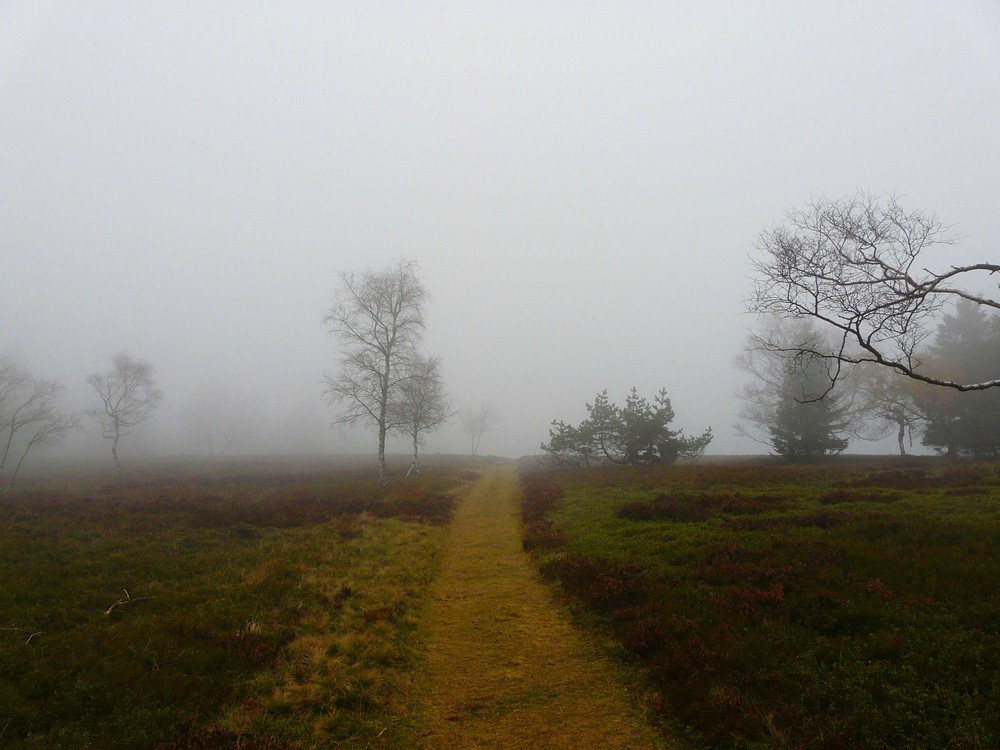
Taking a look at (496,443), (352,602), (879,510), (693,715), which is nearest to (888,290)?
(879,510)

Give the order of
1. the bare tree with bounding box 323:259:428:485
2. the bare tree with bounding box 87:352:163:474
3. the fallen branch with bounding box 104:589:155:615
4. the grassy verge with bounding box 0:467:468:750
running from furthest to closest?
1. the bare tree with bounding box 87:352:163:474
2. the bare tree with bounding box 323:259:428:485
3. the fallen branch with bounding box 104:589:155:615
4. the grassy verge with bounding box 0:467:468:750

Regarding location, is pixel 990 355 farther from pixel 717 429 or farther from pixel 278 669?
pixel 717 429

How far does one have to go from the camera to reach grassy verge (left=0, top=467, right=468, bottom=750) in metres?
5.82

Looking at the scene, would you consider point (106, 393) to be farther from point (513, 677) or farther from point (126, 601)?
point (513, 677)

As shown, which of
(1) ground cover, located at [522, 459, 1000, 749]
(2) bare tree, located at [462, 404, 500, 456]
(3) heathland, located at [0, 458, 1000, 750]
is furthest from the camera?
(2) bare tree, located at [462, 404, 500, 456]

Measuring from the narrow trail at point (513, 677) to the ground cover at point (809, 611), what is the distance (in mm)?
Answer: 692

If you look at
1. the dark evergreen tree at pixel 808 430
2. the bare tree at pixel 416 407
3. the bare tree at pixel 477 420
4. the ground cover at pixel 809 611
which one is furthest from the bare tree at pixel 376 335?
the bare tree at pixel 477 420

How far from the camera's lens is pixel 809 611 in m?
7.71

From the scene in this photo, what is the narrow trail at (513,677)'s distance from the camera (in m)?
5.95

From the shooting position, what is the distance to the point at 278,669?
288 inches

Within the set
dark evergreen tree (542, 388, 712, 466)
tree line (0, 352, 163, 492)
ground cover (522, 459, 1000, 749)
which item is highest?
tree line (0, 352, 163, 492)

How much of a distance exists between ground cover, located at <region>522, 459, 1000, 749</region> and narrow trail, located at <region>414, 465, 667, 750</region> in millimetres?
692

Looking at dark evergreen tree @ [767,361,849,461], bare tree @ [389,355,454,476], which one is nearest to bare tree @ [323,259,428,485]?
bare tree @ [389,355,454,476]

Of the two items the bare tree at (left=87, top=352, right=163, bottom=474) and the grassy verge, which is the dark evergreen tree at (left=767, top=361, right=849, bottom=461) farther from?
the bare tree at (left=87, top=352, right=163, bottom=474)
